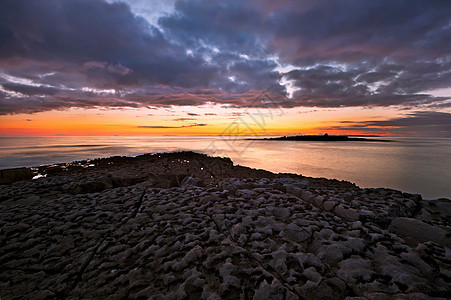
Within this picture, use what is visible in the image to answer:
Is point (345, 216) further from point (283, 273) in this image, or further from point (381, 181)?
point (381, 181)

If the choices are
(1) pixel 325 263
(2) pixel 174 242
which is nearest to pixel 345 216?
(1) pixel 325 263

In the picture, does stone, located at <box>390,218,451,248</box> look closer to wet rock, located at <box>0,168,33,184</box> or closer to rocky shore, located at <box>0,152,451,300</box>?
rocky shore, located at <box>0,152,451,300</box>

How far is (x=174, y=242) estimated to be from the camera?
3.46 metres

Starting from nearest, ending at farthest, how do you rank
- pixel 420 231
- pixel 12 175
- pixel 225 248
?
1. pixel 225 248
2. pixel 420 231
3. pixel 12 175

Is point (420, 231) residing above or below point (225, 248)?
below

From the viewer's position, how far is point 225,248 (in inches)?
128

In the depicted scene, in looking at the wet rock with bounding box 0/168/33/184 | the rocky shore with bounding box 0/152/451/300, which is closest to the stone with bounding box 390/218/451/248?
the rocky shore with bounding box 0/152/451/300

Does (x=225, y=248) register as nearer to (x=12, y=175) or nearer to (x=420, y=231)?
(x=420, y=231)

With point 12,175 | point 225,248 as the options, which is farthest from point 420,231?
point 12,175

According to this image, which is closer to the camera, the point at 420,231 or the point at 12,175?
the point at 420,231

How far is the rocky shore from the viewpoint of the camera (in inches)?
97.6

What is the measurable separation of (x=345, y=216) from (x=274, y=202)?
1587mm

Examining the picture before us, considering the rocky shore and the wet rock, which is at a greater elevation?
the rocky shore

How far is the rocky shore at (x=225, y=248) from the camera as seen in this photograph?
8.13 feet
